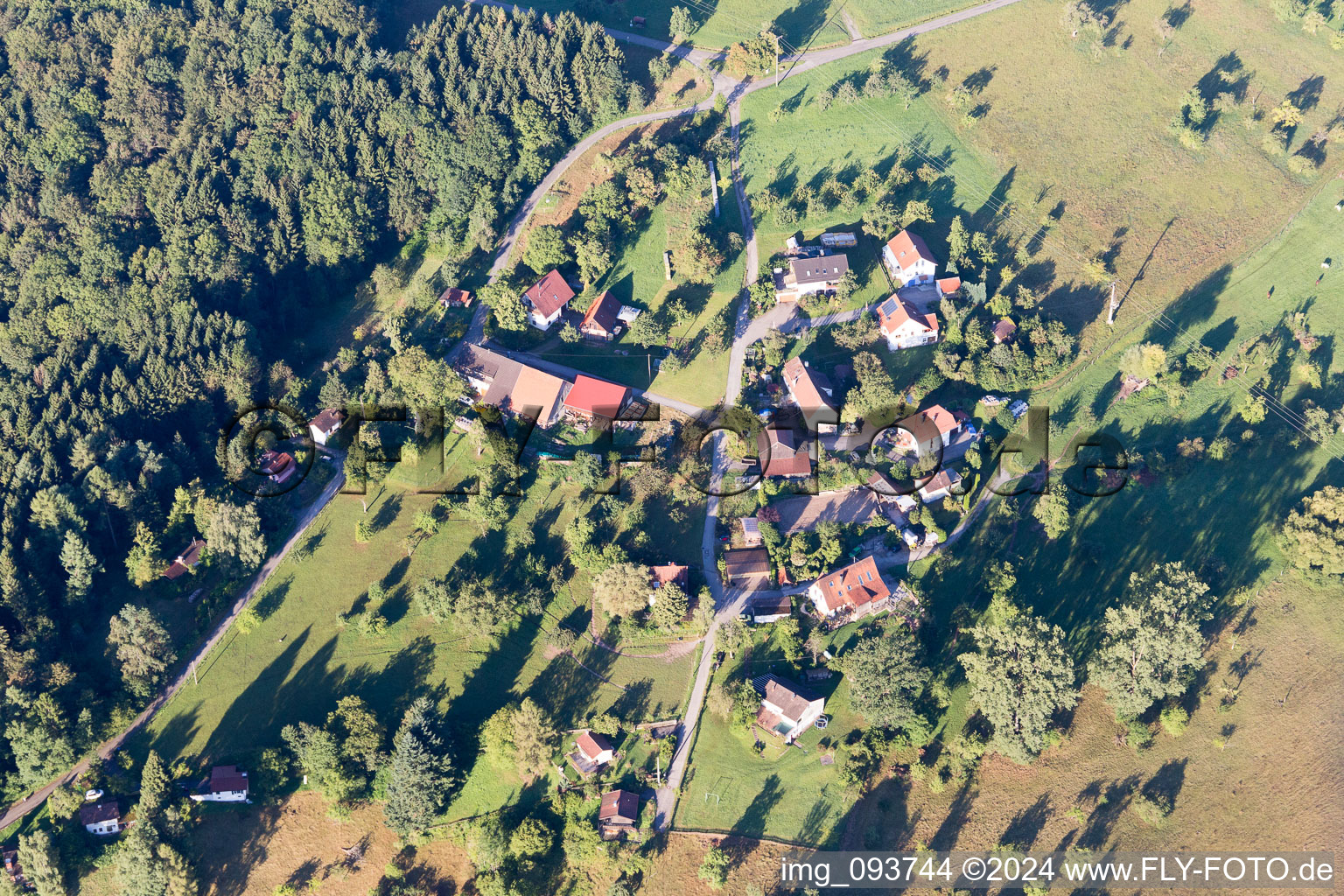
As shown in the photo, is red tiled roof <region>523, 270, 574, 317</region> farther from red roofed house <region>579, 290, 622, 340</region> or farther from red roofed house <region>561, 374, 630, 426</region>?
red roofed house <region>561, 374, 630, 426</region>

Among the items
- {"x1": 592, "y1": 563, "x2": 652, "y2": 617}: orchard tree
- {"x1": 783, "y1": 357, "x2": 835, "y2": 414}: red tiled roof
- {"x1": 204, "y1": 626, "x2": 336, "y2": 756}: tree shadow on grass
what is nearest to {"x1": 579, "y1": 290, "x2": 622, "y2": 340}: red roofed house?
{"x1": 783, "y1": 357, "x2": 835, "y2": 414}: red tiled roof

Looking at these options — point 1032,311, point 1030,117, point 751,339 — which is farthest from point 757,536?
point 1030,117

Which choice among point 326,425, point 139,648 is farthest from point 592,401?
point 139,648

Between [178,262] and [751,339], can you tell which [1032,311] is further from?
[178,262]

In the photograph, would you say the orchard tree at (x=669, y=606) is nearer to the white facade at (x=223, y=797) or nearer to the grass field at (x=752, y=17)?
the white facade at (x=223, y=797)

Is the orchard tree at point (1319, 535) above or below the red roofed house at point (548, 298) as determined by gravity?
above

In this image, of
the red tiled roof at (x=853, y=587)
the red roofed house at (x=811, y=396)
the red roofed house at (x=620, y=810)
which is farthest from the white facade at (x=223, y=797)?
the red roofed house at (x=811, y=396)

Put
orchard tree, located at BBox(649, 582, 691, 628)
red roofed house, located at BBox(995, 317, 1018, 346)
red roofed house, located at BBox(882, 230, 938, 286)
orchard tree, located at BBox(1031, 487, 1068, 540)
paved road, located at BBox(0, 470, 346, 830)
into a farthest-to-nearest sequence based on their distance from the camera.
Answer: red roofed house, located at BBox(882, 230, 938, 286), red roofed house, located at BBox(995, 317, 1018, 346), orchard tree, located at BBox(1031, 487, 1068, 540), orchard tree, located at BBox(649, 582, 691, 628), paved road, located at BBox(0, 470, 346, 830)
